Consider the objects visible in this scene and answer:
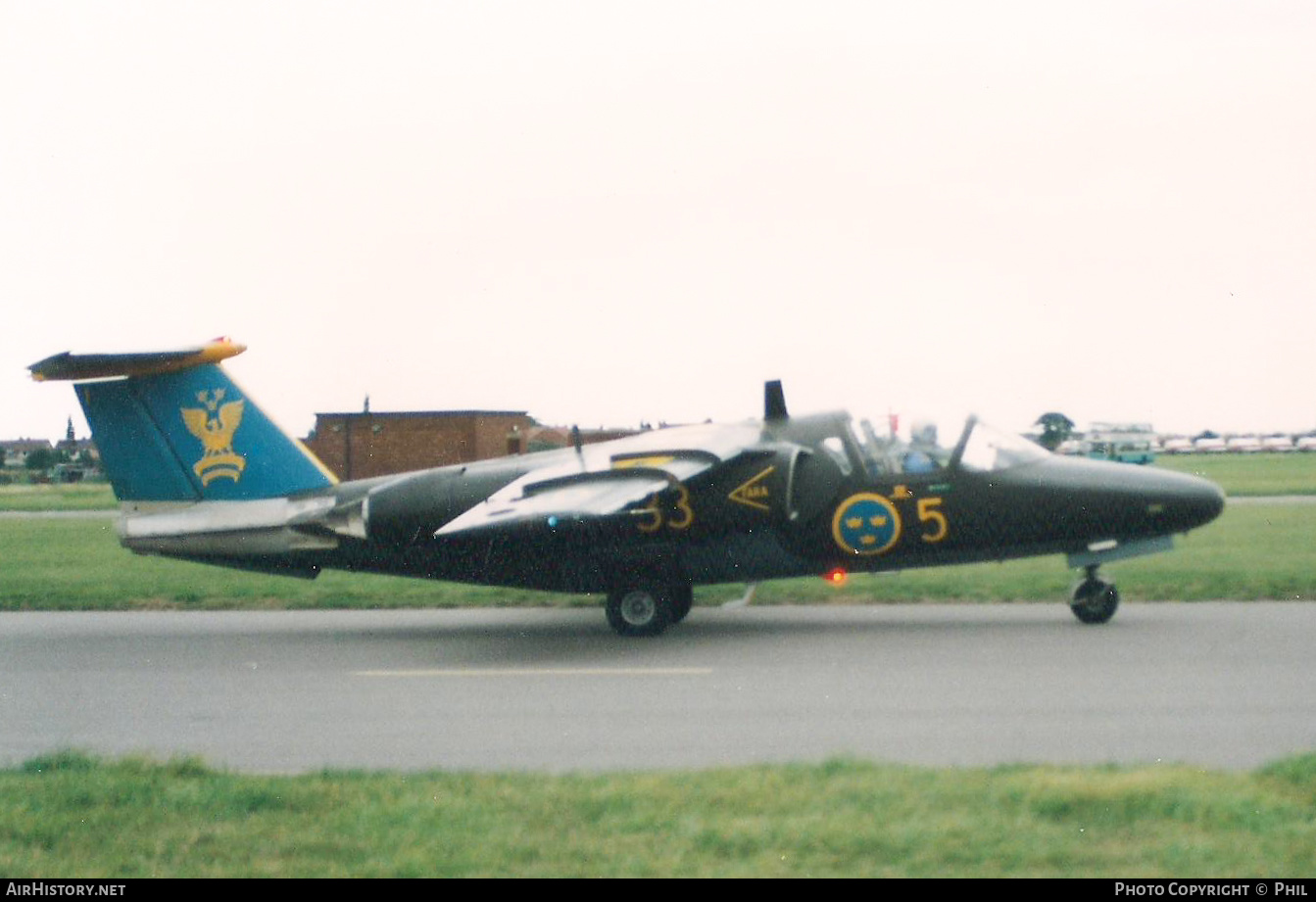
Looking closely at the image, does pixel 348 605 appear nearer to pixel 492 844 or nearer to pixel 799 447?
pixel 799 447

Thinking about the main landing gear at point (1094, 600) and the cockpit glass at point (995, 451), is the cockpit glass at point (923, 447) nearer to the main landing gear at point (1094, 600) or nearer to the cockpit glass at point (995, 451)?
the cockpit glass at point (995, 451)

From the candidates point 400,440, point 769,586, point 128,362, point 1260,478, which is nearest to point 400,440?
point 400,440

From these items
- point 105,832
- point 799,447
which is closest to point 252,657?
point 799,447

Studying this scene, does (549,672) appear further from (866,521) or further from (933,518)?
(933,518)

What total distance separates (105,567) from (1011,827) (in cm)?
1888

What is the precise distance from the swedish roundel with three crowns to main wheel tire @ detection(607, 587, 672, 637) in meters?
1.84

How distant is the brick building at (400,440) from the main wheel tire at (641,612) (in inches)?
960

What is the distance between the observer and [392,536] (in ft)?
47.5

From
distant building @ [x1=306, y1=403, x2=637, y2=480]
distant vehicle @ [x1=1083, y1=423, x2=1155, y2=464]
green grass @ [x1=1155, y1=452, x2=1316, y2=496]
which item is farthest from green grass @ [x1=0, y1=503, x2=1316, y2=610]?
distant vehicle @ [x1=1083, y1=423, x2=1155, y2=464]

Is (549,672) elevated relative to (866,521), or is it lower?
lower

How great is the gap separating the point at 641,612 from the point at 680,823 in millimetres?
7957

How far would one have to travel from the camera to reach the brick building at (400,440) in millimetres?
38469

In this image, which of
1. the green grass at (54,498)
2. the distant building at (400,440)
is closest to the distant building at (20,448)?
the green grass at (54,498)

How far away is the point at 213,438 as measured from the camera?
49.3 ft
